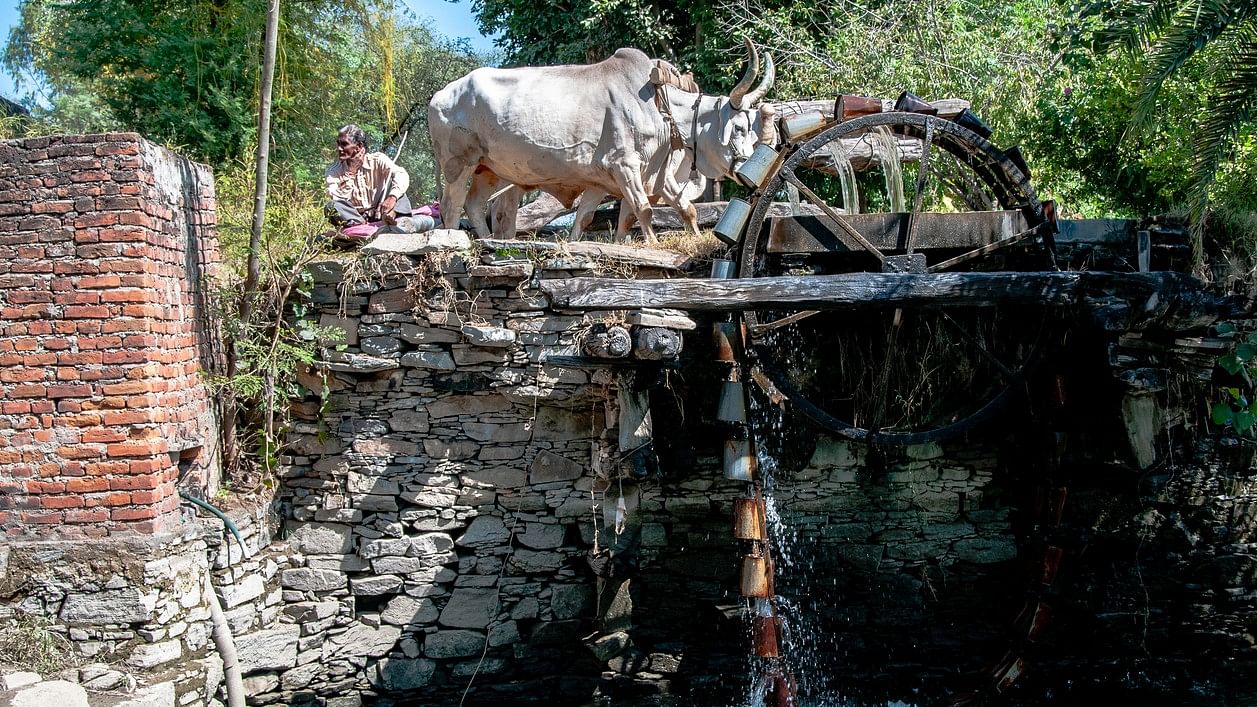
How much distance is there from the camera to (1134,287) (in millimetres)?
6367

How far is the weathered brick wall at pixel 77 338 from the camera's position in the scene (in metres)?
5.77

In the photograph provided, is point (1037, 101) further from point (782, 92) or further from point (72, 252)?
point (72, 252)

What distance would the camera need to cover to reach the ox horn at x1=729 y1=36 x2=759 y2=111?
300 inches

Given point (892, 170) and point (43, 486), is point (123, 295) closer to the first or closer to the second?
point (43, 486)

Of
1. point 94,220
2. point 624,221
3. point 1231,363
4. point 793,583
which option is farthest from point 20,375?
point 1231,363

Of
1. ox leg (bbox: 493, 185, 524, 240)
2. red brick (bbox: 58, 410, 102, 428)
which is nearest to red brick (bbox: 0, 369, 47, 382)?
red brick (bbox: 58, 410, 102, 428)

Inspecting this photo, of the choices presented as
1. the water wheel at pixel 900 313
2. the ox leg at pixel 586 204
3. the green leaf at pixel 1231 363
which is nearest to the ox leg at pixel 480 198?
the ox leg at pixel 586 204

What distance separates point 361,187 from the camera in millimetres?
8016

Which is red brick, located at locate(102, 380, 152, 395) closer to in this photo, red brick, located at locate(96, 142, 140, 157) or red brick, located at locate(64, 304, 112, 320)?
red brick, located at locate(64, 304, 112, 320)

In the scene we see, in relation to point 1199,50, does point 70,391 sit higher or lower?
lower

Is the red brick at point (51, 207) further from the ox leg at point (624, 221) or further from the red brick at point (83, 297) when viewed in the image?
the ox leg at point (624, 221)

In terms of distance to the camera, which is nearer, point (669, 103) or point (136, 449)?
point (136, 449)

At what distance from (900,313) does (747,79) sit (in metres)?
2.12

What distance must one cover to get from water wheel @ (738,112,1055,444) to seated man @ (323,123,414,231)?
292cm
